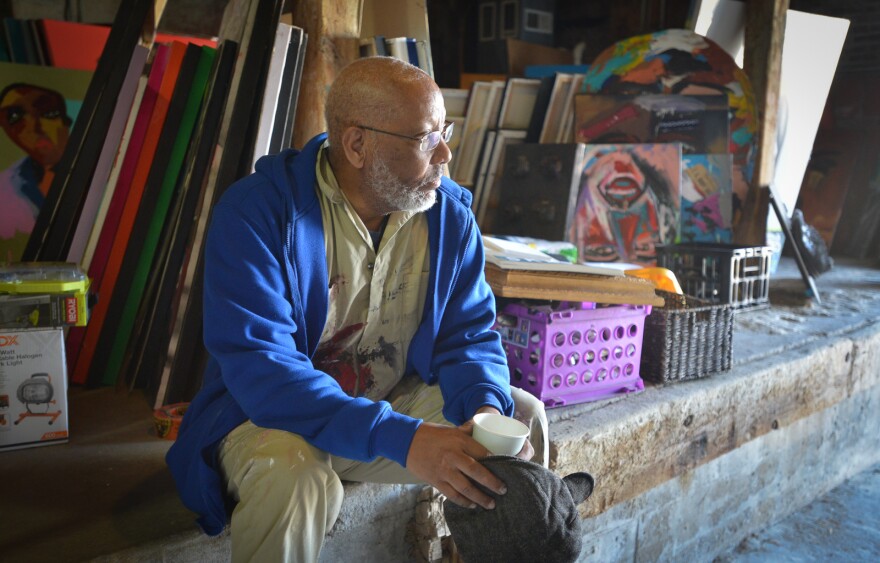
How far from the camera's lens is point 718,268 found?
3.59 m

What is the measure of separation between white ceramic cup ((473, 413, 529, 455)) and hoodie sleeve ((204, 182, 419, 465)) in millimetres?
130

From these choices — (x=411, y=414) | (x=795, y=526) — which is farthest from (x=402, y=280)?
(x=795, y=526)

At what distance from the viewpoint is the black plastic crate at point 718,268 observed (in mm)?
3570

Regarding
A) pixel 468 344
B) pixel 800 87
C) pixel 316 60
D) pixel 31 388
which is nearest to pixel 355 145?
pixel 468 344

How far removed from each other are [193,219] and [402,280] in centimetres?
110

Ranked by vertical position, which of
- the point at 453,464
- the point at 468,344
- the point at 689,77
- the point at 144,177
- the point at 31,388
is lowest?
the point at 31,388

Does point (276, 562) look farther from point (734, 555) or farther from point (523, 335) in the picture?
point (734, 555)

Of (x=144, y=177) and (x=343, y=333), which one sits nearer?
(x=343, y=333)

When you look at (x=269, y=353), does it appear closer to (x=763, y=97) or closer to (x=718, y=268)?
(x=718, y=268)

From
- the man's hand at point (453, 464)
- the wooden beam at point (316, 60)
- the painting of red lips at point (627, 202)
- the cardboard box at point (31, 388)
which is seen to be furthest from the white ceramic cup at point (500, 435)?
the painting of red lips at point (627, 202)

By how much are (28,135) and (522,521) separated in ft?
10.7

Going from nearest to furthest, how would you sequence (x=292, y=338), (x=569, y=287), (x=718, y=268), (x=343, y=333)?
(x=292, y=338)
(x=343, y=333)
(x=569, y=287)
(x=718, y=268)

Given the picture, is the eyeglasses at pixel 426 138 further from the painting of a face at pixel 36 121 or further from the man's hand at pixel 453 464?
the painting of a face at pixel 36 121

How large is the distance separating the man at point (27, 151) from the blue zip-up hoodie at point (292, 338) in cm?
229
